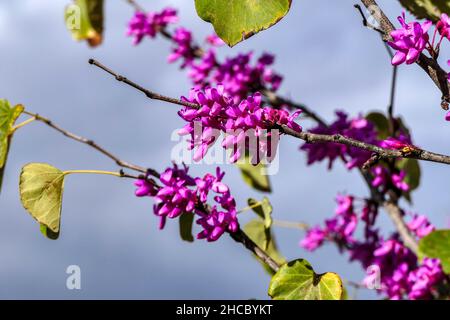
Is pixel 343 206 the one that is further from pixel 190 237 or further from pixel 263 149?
pixel 263 149

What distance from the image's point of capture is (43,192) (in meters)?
2.81

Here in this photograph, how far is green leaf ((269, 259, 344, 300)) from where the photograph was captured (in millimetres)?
2606

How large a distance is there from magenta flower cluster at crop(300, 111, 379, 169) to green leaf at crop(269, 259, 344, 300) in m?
1.34

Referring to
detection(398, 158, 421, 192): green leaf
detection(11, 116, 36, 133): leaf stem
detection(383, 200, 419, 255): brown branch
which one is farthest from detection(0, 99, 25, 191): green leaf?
detection(398, 158, 421, 192): green leaf

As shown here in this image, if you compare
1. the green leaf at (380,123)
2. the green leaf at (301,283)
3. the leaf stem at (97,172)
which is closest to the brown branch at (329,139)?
the green leaf at (301,283)

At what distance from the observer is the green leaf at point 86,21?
7.63ft

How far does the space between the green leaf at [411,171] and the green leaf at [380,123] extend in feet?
0.93

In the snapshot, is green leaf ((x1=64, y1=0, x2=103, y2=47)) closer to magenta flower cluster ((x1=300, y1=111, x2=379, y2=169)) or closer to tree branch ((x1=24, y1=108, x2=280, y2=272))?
tree branch ((x1=24, y1=108, x2=280, y2=272))

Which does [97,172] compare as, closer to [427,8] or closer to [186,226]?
[186,226]

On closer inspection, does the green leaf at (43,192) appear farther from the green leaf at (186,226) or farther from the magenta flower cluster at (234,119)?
the magenta flower cluster at (234,119)

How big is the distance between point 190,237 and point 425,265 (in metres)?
1.36
